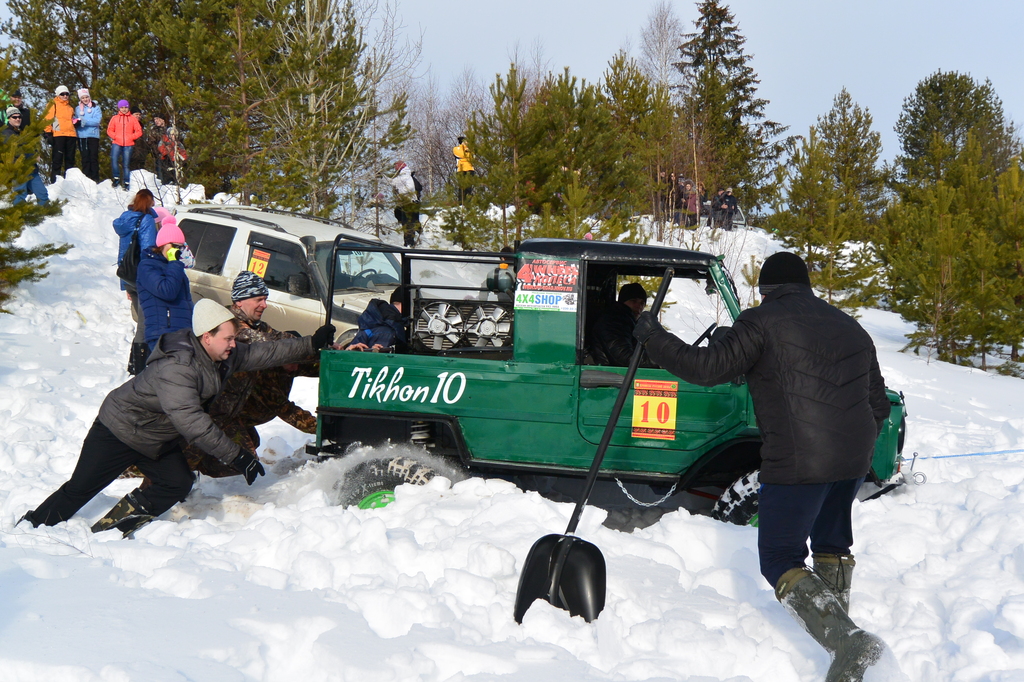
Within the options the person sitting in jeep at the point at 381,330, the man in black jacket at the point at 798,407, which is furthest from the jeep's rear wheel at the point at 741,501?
the person sitting in jeep at the point at 381,330

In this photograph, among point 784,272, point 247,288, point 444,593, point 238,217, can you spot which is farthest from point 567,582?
point 238,217

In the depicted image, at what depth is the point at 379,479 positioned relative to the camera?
4.77 metres

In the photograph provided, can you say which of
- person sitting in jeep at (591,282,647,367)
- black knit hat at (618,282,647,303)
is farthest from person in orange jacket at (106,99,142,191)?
person sitting in jeep at (591,282,647,367)

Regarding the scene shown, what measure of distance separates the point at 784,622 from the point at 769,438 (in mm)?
888

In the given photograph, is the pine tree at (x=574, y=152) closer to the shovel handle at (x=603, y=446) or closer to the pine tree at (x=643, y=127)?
the pine tree at (x=643, y=127)

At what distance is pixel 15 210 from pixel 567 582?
838 cm

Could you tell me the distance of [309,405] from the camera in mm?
8273

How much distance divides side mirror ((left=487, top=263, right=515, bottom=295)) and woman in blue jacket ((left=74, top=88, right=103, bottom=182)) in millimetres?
13912

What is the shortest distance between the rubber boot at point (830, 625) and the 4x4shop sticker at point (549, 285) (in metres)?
1.99

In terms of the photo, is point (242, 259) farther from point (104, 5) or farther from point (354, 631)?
point (104, 5)

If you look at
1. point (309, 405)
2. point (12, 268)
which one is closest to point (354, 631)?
point (309, 405)

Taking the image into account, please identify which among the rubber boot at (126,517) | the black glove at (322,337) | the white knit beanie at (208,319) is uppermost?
the white knit beanie at (208,319)

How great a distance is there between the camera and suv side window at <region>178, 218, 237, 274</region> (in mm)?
9594

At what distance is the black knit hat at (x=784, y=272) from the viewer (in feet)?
10.8
